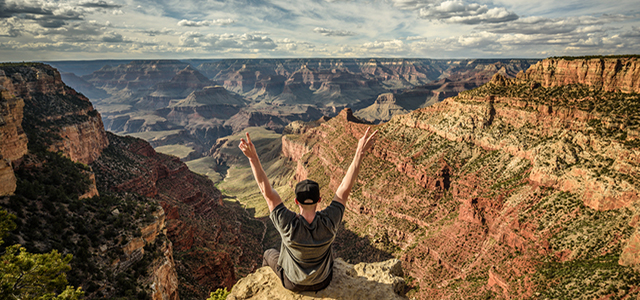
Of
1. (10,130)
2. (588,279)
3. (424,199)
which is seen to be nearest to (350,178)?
(588,279)

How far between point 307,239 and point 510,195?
60.0m

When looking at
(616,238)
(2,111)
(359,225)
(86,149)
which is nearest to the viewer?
(2,111)

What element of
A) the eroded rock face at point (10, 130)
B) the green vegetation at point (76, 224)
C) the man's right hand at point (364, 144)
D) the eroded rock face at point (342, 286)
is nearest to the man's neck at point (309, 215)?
the man's right hand at point (364, 144)

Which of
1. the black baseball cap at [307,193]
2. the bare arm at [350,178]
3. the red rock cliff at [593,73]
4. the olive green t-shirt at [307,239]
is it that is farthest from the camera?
the red rock cliff at [593,73]

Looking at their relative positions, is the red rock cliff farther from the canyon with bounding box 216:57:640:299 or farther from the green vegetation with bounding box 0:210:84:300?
the green vegetation with bounding box 0:210:84:300

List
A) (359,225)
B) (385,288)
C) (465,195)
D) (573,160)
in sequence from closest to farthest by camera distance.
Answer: (385,288) → (573,160) → (465,195) → (359,225)

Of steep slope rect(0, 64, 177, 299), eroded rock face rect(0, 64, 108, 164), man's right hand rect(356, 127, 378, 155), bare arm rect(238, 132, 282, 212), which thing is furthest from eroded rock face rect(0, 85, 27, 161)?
man's right hand rect(356, 127, 378, 155)

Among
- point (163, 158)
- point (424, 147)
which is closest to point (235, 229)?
point (163, 158)

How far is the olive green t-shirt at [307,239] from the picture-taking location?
9.51m

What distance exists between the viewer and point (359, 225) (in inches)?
3164

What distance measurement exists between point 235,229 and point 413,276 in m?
54.8

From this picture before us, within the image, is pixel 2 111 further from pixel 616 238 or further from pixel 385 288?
pixel 616 238

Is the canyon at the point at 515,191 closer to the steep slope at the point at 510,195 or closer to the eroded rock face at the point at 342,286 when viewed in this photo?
the steep slope at the point at 510,195

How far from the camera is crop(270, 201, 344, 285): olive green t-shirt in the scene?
951 cm
